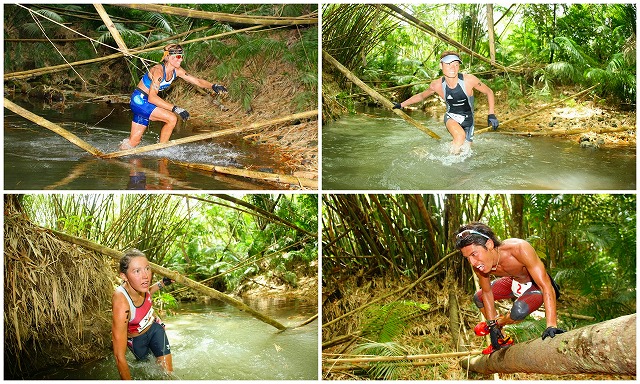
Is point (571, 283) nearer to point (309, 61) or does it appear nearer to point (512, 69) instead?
point (512, 69)

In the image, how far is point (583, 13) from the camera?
7.70 m

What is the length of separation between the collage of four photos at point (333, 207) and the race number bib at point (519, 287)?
31mm

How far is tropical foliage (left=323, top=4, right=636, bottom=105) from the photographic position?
6719 mm

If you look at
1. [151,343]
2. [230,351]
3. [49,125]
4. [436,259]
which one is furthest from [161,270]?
[436,259]

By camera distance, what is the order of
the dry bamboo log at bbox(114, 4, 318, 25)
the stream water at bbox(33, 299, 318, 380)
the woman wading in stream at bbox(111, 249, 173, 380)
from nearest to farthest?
the woman wading in stream at bbox(111, 249, 173, 380)
the stream water at bbox(33, 299, 318, 380)
the dry bamboo log at bbox(114, 4, 318, 25)

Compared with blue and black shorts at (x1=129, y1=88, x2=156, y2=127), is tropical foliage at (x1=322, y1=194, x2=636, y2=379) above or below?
below

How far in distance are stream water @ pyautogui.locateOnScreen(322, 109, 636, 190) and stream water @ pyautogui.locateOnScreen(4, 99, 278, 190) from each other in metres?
0.88

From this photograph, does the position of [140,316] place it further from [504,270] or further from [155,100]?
[504,270]

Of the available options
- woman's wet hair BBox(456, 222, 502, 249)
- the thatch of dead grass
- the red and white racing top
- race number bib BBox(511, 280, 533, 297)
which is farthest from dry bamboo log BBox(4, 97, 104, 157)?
A: race number bib BBox(511, 280, 533, 297)

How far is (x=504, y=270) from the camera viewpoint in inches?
139

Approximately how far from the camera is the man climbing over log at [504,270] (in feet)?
10.8

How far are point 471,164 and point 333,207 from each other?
4.81 ft

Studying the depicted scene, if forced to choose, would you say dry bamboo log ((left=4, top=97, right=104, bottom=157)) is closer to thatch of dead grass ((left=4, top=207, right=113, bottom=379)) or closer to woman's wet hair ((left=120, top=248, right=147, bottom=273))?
thatch of dead grass ((left=4, top=207, right=113, bottom=379))

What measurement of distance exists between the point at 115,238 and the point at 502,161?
13.4 feet
